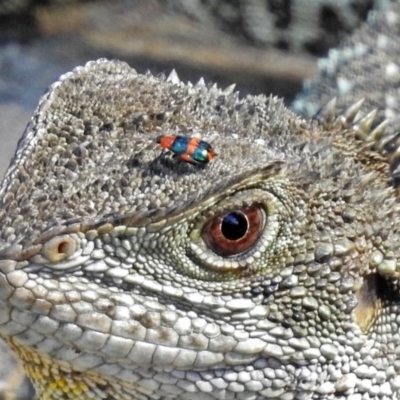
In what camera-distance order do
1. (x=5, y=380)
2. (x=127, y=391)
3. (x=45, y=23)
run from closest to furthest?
(x=127, y=391)
(x=5, y=380)
(x=45, y=23)

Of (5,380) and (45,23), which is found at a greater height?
(45,23)

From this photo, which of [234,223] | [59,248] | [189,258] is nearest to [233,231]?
[234,223]

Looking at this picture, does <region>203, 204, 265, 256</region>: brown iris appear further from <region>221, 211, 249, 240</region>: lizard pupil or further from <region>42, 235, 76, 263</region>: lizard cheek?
<region>42, 235, 76, 263</region>: lizard cheek

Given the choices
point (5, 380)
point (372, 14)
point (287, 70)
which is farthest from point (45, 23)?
point (5, 380)

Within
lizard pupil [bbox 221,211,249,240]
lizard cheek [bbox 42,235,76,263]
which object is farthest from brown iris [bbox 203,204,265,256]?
lizard cheek [bbox 42,235,76,263]

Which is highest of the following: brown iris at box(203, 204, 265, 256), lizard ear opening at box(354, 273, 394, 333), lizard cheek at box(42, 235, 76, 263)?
lizard ear opening at box(354, 273, 394, 333)

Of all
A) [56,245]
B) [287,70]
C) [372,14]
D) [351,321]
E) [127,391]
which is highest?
[287,70]

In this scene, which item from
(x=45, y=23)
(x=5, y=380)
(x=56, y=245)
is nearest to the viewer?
(x=56, y=245)

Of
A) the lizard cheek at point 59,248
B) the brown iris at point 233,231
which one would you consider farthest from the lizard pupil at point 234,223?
the lizard cheek at point 59,248

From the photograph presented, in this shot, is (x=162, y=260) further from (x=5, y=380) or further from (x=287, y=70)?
(x=287, y=70)
